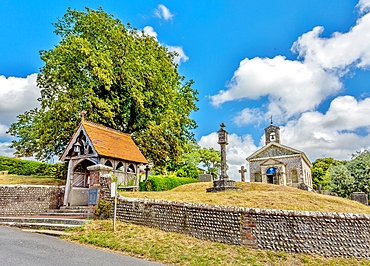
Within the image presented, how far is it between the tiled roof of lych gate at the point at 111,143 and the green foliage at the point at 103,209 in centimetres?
348

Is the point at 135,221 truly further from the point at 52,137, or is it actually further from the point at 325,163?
the point at 325,163

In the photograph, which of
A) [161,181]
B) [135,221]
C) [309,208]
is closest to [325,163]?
[161,181]

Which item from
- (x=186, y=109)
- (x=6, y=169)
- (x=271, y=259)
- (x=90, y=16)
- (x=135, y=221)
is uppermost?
(x=90, y=16)

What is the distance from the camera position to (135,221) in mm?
9758

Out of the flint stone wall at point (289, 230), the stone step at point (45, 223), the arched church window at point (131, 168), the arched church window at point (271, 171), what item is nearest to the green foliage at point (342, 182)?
the arched church window at point (271, 171)

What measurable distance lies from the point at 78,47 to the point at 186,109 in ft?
32.6

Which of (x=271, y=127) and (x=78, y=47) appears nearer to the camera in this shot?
(x=78, y=47)

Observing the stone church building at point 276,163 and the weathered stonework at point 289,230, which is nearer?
the weathered stonework at point 289,230

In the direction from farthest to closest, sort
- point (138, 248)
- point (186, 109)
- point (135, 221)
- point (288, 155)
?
point (288, 155) < point (186, 109) < point (135, 221) < point (138, 248)

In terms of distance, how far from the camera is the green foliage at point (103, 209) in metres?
10.4

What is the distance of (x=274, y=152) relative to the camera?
34.5 meters

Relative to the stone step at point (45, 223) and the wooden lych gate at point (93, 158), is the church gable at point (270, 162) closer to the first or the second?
the wooden lych gate at point (93, 158)

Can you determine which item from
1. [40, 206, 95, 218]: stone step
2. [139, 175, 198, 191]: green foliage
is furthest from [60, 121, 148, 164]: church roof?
[40, 206, 95, 218]: stone step

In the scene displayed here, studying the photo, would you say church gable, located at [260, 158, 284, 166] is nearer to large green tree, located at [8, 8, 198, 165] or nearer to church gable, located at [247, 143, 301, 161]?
church gable, located at [247, 143, 301, 161]
